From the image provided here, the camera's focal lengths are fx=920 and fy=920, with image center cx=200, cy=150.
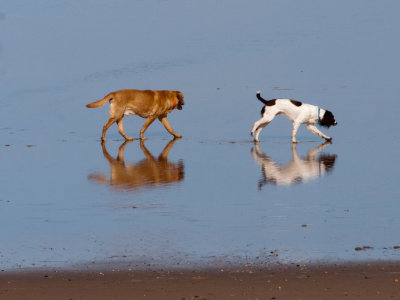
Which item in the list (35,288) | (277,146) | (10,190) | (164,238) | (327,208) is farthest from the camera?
(277,146)

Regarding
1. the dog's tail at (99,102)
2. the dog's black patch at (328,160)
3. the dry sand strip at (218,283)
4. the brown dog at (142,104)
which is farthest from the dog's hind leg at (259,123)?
the dry sand strip at (218,283)

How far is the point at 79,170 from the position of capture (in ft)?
45.4

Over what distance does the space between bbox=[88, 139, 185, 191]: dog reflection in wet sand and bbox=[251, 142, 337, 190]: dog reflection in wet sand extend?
1.25m

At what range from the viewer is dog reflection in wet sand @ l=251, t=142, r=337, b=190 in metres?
12.4

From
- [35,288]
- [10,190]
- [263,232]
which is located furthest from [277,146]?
[35,288]

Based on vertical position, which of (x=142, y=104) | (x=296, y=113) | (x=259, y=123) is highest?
(x=142, y=104)

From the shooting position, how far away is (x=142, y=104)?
18969 mm

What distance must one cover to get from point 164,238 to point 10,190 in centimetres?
413

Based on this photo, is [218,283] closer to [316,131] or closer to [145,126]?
[316,131]

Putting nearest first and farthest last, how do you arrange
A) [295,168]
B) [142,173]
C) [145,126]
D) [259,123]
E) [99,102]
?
[142,173] → [295,168] → [259,123] → [99,102] → [145,126]

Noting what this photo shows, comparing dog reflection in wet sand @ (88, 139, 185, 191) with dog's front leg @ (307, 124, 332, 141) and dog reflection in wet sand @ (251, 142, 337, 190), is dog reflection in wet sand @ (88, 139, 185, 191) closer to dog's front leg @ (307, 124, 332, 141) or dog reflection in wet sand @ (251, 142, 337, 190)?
dog reflection in wet sand @ (251, 142, 337, 190)

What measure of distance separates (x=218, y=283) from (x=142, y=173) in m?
7.11

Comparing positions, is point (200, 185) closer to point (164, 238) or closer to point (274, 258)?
point (164, 238)

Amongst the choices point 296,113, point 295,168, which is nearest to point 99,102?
point 296,113
